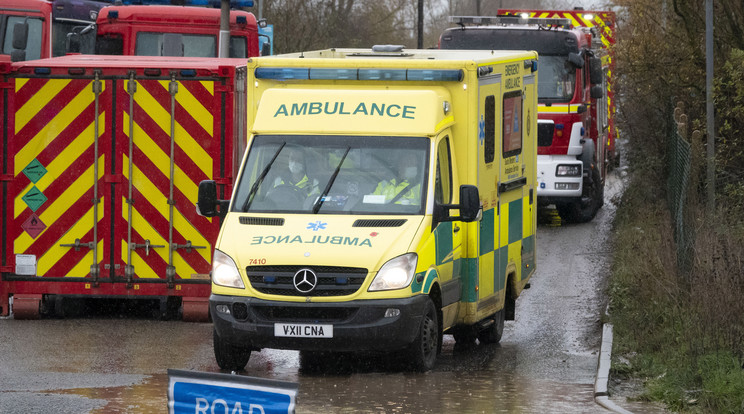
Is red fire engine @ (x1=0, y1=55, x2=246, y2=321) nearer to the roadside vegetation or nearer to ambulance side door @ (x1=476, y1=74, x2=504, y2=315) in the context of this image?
ambulance side door @ (x1=476, y1=74, x2=504, y2=315)

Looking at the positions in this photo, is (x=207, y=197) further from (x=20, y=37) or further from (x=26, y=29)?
(x=26, y=29)

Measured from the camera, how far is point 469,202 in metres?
10.9

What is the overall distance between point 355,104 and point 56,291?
4081 millimetres

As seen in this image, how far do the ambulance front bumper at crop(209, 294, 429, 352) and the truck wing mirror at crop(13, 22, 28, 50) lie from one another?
11.9 meters

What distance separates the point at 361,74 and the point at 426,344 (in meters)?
2.28

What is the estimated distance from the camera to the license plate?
10.4m

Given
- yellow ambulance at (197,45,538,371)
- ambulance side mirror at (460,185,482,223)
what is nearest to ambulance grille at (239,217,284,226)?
yellow ambulance at (197,45,538,371)

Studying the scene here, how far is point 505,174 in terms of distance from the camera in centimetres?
1278

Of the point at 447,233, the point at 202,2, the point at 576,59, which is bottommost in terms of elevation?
the point at 447,233

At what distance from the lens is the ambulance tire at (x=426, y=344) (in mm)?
10773

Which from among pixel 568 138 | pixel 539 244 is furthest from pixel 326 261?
pixel 568 138

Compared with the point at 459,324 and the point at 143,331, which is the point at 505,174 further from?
the point at 143,331

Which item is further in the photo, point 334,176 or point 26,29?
point 26,29

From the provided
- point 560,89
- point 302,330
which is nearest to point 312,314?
point 302,330
